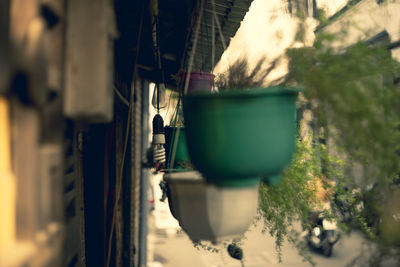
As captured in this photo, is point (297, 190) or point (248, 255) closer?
point (297, 190)

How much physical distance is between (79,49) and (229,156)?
17.0 inches

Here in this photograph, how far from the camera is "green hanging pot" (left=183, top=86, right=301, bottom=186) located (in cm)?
82

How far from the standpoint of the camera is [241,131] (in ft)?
2.70

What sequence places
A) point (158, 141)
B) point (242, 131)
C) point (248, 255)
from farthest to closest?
1. point (248, 255)
2. point (158, 141)
3. point (242, 131)

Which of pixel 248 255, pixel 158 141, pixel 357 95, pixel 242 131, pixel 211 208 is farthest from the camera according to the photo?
pixel 248 255

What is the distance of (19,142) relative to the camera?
0.65m

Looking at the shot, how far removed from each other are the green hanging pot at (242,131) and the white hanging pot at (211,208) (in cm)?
22

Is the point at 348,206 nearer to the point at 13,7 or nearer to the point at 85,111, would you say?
the point at 85,111

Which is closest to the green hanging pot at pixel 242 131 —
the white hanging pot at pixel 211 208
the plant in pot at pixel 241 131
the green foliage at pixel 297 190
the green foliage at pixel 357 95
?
the plant in pot at pixel 241 131

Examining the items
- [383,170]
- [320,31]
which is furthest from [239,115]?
[383,170]

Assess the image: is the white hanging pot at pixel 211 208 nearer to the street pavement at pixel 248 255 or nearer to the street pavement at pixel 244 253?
the street pavement at pixel 244 253

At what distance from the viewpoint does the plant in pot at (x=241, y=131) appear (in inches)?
32.1

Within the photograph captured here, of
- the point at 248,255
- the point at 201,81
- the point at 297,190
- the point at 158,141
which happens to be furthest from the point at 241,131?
the point at 248,255

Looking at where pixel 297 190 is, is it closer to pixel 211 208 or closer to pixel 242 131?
pixel 211 208
